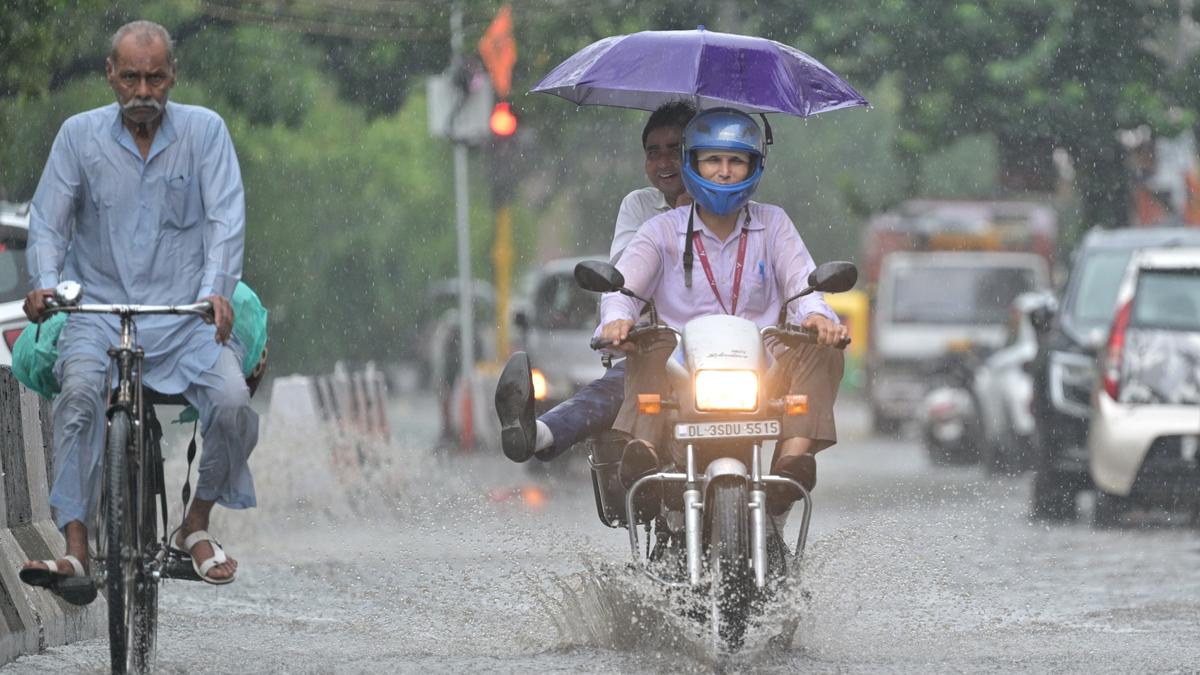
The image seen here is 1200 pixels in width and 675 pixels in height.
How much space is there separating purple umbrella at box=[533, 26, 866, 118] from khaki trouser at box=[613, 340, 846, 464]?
994 mm

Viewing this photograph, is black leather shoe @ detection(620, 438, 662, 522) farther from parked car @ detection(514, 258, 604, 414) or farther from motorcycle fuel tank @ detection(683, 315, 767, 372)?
parked car @ detection(514, 258, 604, 414)

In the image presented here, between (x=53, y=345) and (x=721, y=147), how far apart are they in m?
2.02

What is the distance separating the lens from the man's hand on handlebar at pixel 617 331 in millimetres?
7246

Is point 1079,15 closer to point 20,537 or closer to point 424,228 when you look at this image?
point 20,537

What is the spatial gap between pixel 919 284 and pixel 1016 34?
21.3 feet

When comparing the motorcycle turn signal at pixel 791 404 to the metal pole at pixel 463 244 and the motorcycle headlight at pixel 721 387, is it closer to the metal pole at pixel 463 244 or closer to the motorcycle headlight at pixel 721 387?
the motorcycle headlight at pixel 721 387

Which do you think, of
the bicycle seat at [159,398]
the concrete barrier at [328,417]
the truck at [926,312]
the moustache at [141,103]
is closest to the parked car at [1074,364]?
the concrete barrier at [328,417]

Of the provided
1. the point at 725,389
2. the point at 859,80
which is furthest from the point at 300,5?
the point at 725,389

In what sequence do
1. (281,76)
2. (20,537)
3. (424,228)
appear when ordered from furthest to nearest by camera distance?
(424,228)
(281,76)
(20,537)

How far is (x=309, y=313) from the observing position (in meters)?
36.0

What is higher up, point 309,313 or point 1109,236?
point 1109,236

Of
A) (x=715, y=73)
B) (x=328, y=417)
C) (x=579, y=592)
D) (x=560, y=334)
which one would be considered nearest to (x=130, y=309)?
(x=715, y=73)

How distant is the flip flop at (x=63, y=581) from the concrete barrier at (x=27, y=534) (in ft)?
2.39

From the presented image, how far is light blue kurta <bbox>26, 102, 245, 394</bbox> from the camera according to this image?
23.6 feet
